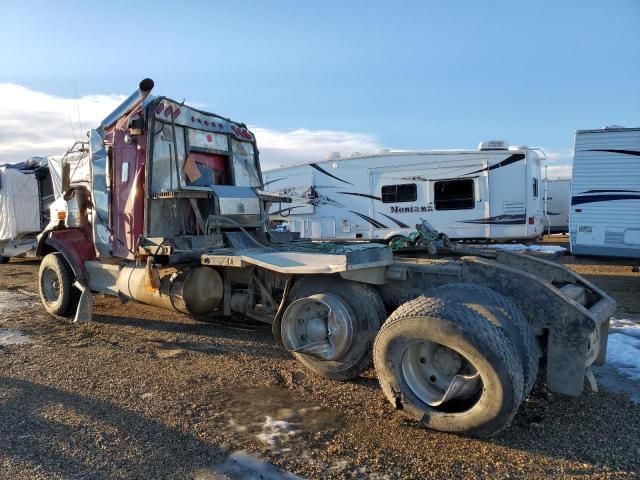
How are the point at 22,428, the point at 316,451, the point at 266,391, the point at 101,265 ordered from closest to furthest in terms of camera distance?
the point at 316,451, the point at 22,428, the point at 266,391, the point at 101,265

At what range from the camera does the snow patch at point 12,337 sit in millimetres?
6180

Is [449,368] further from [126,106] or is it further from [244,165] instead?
[126,106]

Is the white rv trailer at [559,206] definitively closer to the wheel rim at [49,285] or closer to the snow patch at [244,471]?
the wheel rim at [49,285]

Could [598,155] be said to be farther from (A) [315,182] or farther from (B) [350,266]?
(B) [350,266]

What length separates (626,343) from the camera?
19.0 ft

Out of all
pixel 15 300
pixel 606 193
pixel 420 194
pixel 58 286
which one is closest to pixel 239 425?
pixel 58 286

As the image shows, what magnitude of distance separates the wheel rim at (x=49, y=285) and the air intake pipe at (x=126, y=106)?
244cm

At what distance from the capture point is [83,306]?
23.0 ft

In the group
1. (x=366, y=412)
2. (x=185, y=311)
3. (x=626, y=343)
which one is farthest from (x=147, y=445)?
(x=626, y=343)

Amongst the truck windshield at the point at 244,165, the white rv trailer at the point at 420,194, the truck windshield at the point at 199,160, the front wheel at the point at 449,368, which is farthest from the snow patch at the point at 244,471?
the white rv trailer at the point at 420,194

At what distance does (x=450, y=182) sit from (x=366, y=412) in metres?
10.8

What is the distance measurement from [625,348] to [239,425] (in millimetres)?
4351

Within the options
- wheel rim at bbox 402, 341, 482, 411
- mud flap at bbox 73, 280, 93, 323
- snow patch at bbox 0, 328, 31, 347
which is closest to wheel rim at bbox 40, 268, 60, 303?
mud flap at bbox 73, 280, 93, 323

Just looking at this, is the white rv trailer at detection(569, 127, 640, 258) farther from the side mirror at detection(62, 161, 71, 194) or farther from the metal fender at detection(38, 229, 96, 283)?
the side mirror at detection(62, 161, 71, 194)
